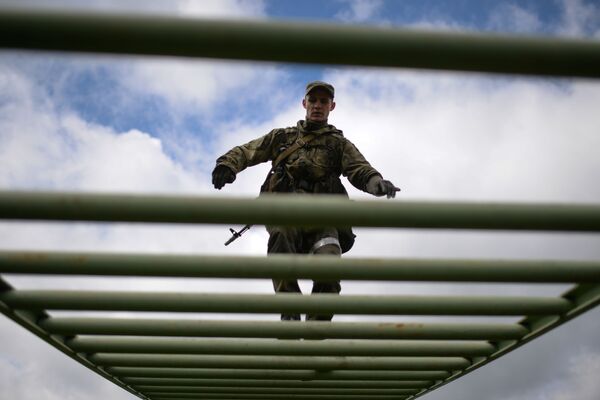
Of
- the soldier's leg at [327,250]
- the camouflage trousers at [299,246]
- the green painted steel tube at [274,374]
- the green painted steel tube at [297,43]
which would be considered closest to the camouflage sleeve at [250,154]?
the camouflage trousers at [299,246]

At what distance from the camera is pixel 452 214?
125 centimetres

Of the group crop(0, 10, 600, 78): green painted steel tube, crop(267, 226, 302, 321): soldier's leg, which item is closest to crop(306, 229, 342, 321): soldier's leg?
crop(267, 226, 302, 321): soldier's leg

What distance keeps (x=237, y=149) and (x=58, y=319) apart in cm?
167

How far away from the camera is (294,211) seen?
1.23 m

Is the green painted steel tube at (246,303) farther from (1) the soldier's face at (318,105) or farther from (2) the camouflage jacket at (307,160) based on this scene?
(1) the soldier's face at (318,105)

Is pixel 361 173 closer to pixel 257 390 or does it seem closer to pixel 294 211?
pixel 257 390

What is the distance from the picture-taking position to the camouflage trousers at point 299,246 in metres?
2.97

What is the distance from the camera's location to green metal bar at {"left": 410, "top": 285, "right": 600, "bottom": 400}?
186cm

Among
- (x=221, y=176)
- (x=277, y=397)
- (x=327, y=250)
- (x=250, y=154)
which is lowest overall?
(x=277, y=397)

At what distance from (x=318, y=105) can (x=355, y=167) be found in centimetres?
53

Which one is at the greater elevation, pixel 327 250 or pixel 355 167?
pixel 355 167

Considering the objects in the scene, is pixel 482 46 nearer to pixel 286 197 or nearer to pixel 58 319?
pixel 286 197

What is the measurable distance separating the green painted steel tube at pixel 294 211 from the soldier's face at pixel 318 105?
2.41 m

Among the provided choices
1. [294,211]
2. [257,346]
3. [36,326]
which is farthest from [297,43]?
[36,326]
